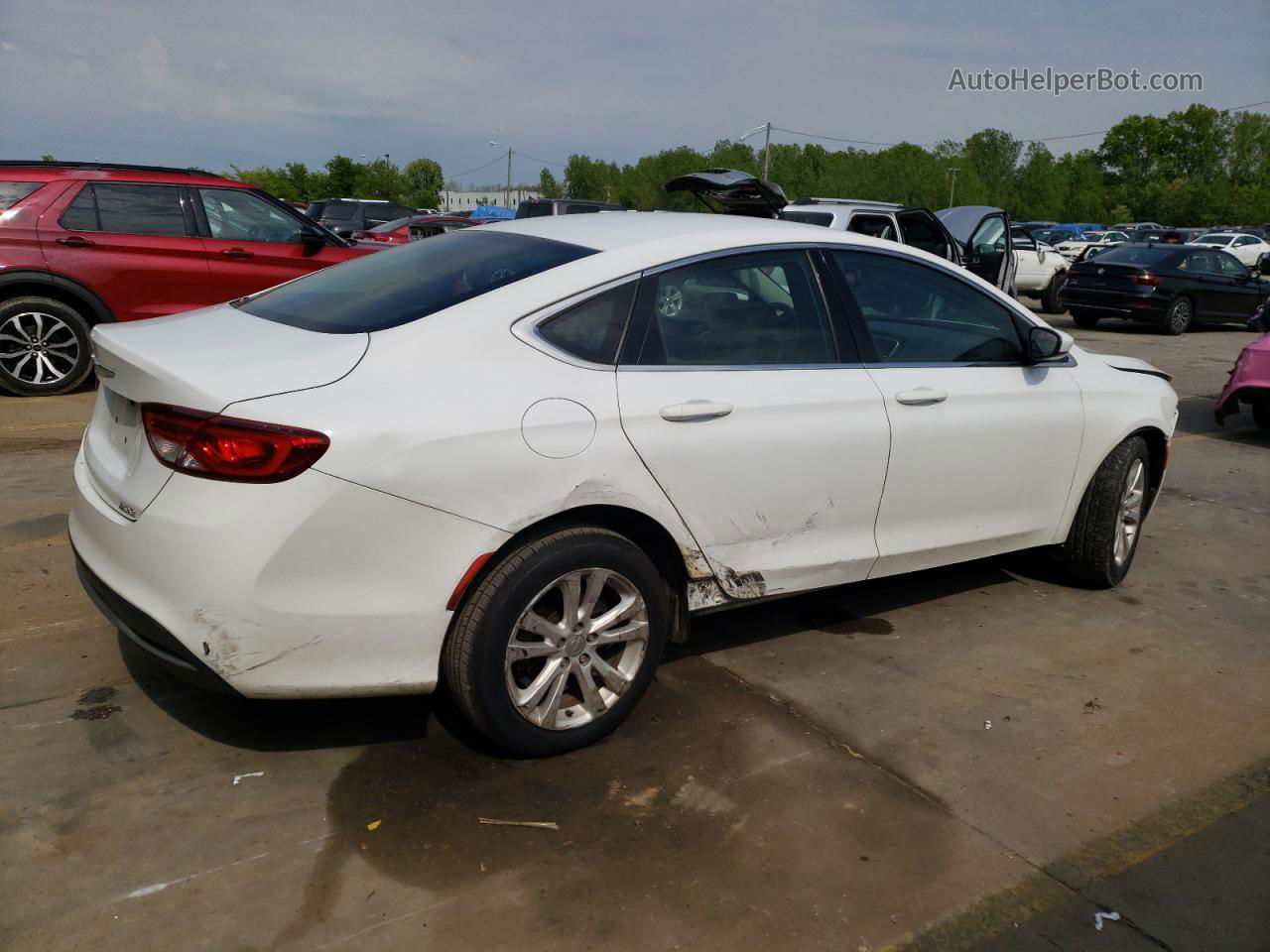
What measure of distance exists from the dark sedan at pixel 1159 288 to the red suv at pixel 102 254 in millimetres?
12857

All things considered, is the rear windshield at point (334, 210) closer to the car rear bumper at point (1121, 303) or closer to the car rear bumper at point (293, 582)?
the car rear bumper at point (1121, 303)

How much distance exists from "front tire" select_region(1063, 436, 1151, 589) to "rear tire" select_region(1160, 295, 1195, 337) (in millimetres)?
13385

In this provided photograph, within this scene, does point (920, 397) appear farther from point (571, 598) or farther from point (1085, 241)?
point (1085, 241)

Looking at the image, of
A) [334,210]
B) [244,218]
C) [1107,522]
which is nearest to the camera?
[1107,522]

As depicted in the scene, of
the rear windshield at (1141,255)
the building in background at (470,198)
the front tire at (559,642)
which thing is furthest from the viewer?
the building in background at (470,198)

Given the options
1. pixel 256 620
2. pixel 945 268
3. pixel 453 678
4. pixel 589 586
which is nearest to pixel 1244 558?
pixel 945 268

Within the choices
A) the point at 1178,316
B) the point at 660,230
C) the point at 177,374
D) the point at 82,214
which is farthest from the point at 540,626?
the point at 1178,316

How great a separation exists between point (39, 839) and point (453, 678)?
112 cm

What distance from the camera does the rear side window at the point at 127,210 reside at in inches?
325

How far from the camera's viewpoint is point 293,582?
2.76 meters

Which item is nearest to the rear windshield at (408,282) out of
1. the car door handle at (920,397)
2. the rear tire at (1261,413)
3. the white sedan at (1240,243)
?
the car door handle at (920,397)

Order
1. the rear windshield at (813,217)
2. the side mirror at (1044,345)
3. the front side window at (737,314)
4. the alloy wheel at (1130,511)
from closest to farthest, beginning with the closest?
1. the front side window at (737,314)
2. the side mirror at (1044,345)
3. the alloy wheel at (1130,511)
4. the rear windshield at (813,217)

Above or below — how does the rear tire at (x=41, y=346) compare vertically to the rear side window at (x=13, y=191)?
below

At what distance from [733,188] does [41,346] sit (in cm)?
544
